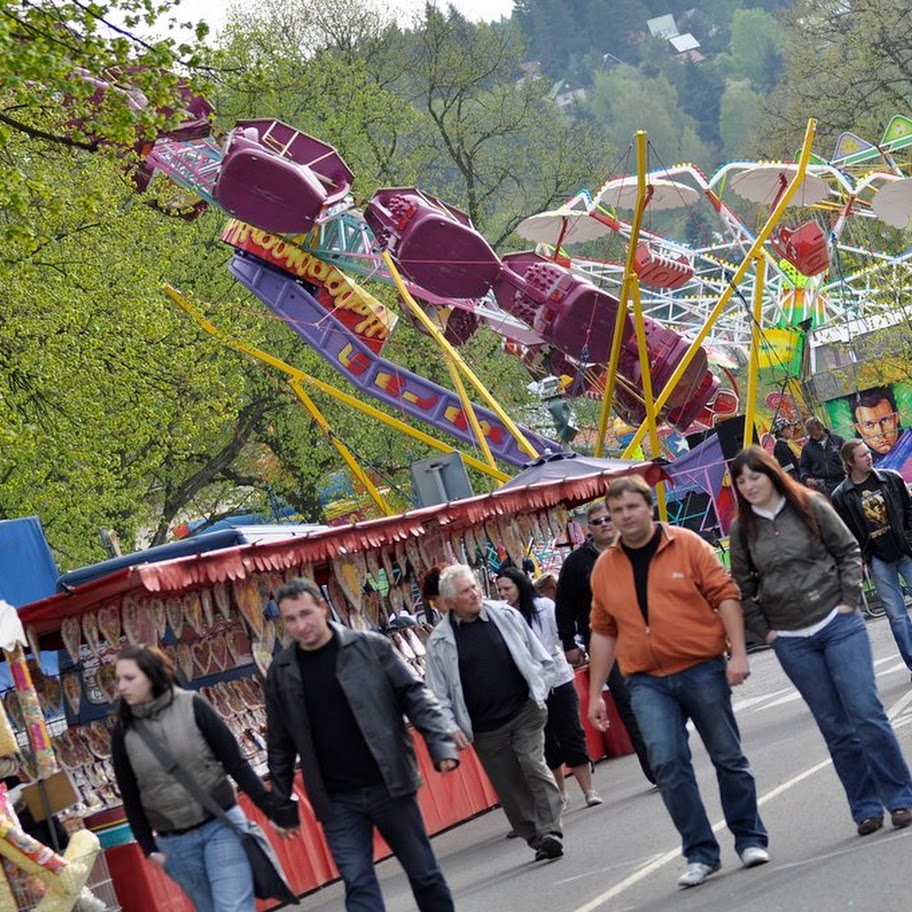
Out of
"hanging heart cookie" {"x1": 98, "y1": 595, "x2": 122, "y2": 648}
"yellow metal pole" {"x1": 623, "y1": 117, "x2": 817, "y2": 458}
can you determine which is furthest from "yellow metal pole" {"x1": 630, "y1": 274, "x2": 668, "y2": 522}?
"hanging heart cookie" {"x1": 98, "y1": 595, "x2": 122, "y2": 648}

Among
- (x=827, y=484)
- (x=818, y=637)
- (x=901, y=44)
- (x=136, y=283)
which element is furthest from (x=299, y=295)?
(x=901, y=44)

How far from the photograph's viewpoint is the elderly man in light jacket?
1081 cm

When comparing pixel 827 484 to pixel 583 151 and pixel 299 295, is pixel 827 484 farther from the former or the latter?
pixel 583 151

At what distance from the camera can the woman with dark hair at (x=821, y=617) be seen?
8.52 m

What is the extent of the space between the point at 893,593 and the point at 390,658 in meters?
6.34

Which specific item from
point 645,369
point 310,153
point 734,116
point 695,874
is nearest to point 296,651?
point 695,874

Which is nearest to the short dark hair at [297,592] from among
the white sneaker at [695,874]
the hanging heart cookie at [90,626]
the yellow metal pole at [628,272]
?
the white sneaker at [695,874]

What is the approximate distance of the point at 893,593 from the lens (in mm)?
13406

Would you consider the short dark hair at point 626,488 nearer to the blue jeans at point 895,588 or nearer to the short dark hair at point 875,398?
the blue jeans at point 895,588

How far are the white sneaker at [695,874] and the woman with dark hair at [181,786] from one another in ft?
6.00

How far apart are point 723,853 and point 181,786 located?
2.84m

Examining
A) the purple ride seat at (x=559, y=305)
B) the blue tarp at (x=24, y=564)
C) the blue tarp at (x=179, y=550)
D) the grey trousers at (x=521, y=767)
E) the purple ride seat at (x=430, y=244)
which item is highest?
the purple ride seat at (x=430, y=244)

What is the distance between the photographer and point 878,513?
1291cm

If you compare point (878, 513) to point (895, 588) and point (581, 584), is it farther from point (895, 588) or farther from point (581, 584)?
point (581, 584)
